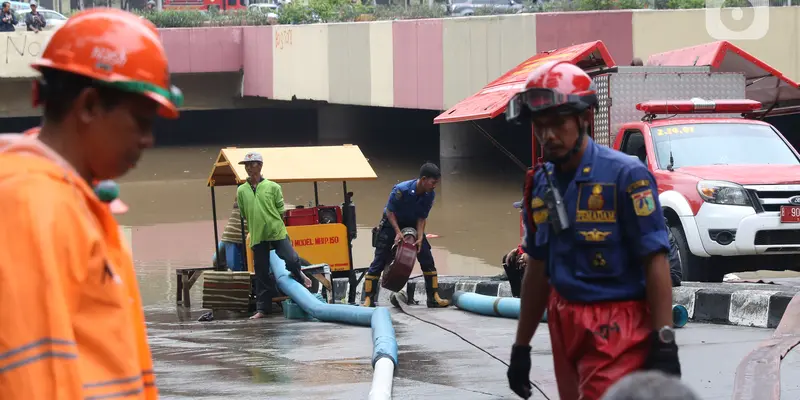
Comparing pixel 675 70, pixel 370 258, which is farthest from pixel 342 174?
pixel 370 258

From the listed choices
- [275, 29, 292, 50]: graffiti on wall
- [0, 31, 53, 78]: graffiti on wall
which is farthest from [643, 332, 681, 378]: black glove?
[0, 31, 53, 78]: graffiti on wall

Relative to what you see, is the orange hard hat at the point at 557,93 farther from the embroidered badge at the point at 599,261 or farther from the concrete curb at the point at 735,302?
the concrete curb at the point at 735,302

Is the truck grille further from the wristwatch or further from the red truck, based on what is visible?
the wristwatch

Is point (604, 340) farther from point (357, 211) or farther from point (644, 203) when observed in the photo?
point (357, 211)

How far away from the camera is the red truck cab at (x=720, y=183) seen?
12141mm

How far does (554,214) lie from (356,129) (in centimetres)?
3585

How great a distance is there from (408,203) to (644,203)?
8.99m

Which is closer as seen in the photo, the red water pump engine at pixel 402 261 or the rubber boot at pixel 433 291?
the red water pump engine at pixel 402 261

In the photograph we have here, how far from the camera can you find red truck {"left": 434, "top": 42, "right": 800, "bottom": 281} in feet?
39.9

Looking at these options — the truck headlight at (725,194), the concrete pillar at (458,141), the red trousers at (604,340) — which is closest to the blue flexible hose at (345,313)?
the truck headlight at (725,194)

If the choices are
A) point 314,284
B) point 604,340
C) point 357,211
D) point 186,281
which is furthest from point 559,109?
point 357,211

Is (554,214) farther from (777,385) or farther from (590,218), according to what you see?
(777,385)

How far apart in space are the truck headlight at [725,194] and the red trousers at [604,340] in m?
8.42

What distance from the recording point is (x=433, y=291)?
13.4 m
